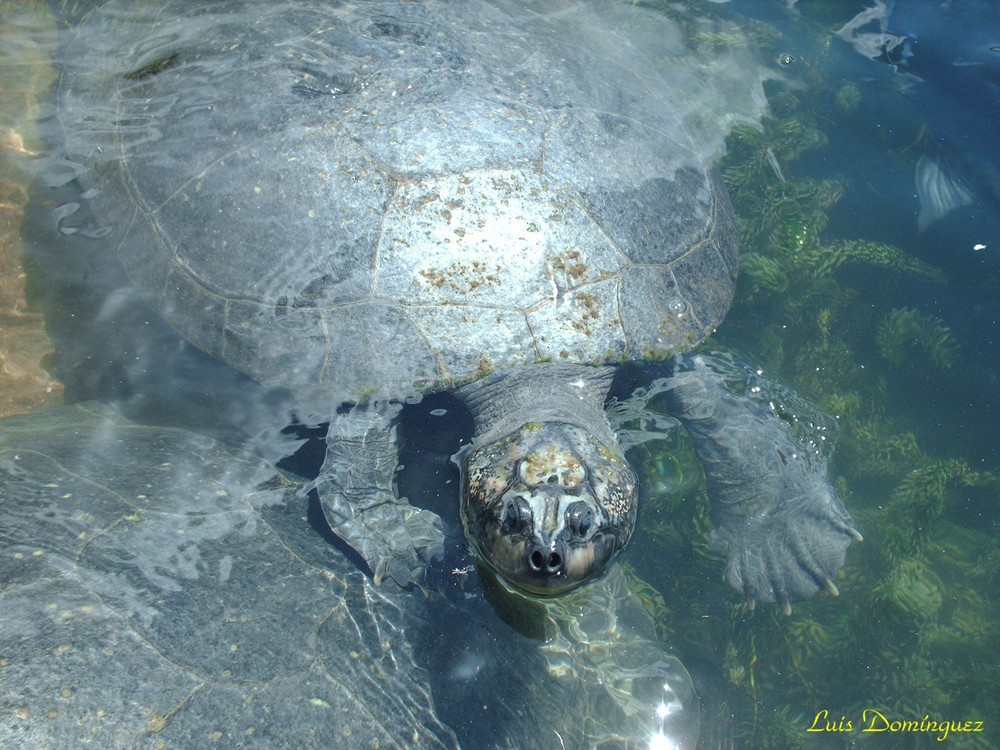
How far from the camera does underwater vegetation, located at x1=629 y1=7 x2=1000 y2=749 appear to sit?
11.6 ft

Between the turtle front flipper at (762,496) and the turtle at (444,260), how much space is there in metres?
0.01

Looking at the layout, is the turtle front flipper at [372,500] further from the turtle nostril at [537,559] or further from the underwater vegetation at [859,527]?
the underwater vegetation at [859,527]

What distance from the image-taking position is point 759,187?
534cm

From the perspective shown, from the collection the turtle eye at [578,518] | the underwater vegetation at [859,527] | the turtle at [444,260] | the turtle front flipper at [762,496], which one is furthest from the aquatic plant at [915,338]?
the turtle eye at [578,518]

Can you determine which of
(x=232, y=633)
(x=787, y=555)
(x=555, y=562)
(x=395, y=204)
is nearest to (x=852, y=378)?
(x=787, y=555)

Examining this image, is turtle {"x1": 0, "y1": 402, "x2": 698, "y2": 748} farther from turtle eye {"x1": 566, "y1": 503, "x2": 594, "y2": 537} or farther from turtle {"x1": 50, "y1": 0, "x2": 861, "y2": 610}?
turtle eye {"x1": 566, "y1": 503, "x2": 594, "y2": 537}

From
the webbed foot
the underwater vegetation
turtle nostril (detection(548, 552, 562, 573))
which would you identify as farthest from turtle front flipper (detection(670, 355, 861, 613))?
turtle nostril (detection(548, 552, 562, 573))

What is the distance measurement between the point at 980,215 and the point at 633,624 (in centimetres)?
432

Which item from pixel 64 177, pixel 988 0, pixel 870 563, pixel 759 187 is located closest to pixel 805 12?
pixel 988 0

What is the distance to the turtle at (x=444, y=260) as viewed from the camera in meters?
3.22

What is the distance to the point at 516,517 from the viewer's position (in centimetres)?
268

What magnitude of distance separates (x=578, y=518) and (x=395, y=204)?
1.75m
